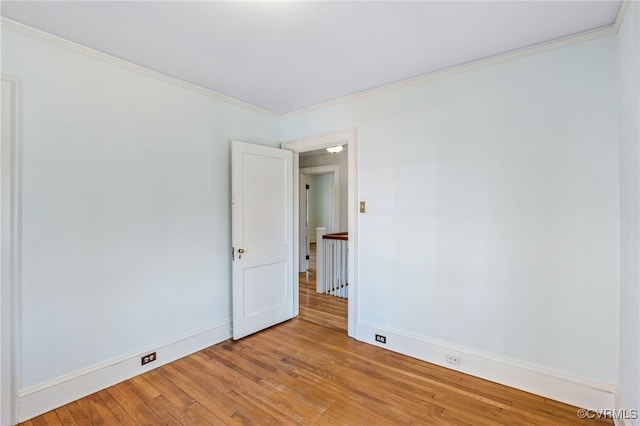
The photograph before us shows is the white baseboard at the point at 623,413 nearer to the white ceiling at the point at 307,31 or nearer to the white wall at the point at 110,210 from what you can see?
the white ceiling at the point at 307,31

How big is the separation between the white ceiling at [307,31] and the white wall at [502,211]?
1.01 feet

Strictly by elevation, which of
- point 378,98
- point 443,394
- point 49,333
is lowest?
point 443,394

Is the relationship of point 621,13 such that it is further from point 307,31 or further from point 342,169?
point 342,169

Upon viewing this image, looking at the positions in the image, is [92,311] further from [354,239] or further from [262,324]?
[354,239]

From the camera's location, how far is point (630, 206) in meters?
1.65

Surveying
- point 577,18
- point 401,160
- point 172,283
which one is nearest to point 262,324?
point 172,283

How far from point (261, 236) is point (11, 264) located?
6.37 feet

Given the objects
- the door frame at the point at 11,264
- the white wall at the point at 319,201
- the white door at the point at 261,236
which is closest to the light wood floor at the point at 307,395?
the door frame at the point at 11,264

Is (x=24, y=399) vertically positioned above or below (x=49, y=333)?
below

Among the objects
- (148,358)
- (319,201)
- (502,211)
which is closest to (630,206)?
(502,211)

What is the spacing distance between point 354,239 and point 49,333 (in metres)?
2.50

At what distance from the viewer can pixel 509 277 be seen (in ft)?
7.38

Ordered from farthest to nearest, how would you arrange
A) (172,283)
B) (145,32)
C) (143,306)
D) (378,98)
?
(378,98), (172,283), (143,306), (145,32)

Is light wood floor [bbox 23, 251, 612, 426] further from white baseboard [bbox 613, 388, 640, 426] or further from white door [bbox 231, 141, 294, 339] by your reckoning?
white door [bbox 231, 141, 294, 339]
